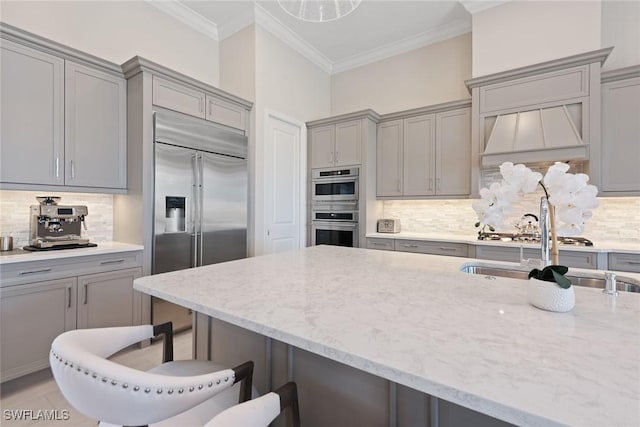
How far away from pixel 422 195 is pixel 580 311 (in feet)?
9.17

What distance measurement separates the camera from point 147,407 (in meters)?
0.68

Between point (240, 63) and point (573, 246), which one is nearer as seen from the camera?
point (573, 246)

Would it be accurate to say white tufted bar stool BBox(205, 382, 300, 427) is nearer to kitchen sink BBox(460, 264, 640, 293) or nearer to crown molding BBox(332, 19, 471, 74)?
kitchen sink BBox(460, 264, 640, 293)

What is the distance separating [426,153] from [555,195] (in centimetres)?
289

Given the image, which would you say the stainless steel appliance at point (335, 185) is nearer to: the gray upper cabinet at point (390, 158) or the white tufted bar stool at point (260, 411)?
the gray upper cabinet at point (390, 158)

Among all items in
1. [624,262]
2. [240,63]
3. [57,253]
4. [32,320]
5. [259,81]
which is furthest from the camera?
[240,63]

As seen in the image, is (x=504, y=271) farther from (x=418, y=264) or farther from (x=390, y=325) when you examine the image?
(x=390, y=325)

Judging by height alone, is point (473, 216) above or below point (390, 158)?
below

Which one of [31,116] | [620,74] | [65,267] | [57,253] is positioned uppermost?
[620,74]

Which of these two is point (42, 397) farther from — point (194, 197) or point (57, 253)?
point (194, 197)

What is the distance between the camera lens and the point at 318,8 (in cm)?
176

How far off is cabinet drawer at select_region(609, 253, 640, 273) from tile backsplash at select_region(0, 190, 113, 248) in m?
4.52

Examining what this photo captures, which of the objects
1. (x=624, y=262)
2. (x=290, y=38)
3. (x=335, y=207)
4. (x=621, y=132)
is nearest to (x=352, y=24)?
(x=290, y=38)

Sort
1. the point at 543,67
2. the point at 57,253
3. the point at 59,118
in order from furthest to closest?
the point at 543,67 < the point at 59,118 < the point at 57,253
